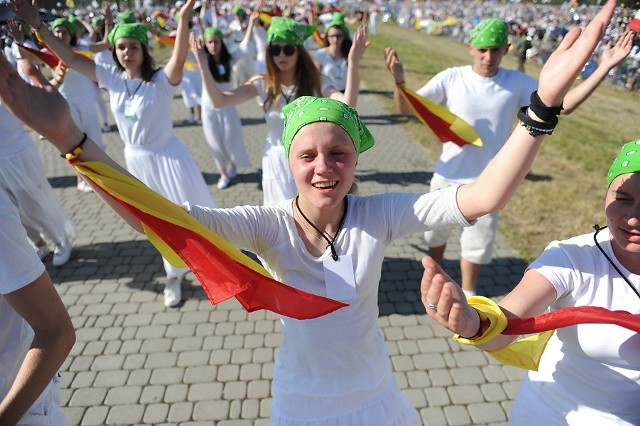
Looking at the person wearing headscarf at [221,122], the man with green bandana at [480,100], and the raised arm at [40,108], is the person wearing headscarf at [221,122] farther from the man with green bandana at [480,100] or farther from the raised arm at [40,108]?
the raised arm at [40,108]

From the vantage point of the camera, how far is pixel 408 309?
4363mm

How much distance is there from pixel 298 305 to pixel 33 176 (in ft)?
14.3

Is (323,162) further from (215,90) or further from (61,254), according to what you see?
(61,254)

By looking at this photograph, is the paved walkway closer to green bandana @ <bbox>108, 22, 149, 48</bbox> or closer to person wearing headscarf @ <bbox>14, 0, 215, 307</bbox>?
person wearing headscarf @ <bbox>14, 0, 215, 307</bbox>

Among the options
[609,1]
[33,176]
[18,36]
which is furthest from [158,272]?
[609,1]

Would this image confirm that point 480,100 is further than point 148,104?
No

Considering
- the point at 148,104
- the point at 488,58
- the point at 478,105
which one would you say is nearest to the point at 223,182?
the point at 148,104

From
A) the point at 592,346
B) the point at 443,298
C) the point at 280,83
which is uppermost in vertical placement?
the point at 443,298

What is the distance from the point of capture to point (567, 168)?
812cm

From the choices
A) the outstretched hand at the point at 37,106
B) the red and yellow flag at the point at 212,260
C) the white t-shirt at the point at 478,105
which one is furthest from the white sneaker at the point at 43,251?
the white t-shirt at the point at 478,105

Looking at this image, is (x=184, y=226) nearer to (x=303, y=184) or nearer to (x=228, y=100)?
(x=303, y=184)

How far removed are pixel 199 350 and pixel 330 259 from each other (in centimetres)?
250

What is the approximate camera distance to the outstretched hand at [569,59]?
1.45 m

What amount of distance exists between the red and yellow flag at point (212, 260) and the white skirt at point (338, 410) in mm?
479
